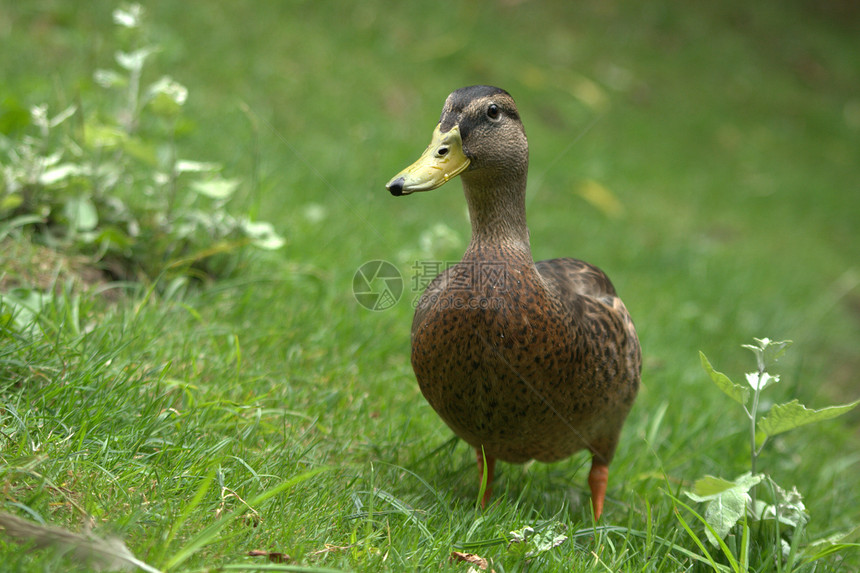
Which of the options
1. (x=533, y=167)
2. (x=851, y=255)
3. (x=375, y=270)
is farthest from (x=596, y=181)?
(x=375, y=270)

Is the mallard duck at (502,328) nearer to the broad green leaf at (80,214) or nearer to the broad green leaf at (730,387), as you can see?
the broad green leaf at (730,387)

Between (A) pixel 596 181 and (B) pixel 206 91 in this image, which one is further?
(A) pixel 596 181

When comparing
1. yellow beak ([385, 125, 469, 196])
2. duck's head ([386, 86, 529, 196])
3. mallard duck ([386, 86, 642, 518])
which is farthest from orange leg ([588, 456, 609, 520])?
yellow beak ([385, 125, 469, 196])

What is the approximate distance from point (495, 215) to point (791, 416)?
1.09 metres

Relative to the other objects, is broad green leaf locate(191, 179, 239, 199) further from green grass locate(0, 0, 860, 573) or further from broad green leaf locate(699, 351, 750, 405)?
broad green leaf locate(699, 351, 750, 405)

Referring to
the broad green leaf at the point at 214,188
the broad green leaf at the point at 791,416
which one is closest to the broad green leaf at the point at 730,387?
the broad green leaf at the point at 791,416

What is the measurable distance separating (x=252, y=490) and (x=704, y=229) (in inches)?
250

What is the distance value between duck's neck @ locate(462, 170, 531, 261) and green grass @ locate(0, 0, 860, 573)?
1.95 ft

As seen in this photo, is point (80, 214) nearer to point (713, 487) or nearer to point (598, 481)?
point (598, 481)

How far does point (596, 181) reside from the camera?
24.7 feet

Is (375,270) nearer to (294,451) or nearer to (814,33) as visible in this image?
(294,451)

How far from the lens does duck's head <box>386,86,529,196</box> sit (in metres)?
2.23

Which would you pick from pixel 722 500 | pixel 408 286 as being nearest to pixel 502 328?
pixel 722 500

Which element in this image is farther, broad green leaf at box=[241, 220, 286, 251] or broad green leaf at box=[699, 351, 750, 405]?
broad green leaf at box=[241, 220, 286, 251]
